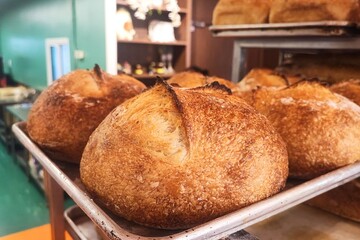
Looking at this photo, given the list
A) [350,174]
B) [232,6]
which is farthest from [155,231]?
[232,6]

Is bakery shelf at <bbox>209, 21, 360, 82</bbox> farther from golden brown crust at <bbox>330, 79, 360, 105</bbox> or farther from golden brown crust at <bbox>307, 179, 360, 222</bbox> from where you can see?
golden brown crust at <bbox>307, 179, 360, 222</bbox>

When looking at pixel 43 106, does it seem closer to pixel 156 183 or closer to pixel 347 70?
pixel 156 183

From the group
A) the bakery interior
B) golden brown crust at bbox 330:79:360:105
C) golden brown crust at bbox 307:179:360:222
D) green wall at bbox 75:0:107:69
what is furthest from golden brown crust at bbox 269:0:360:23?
green wall at bbox 75:0:107:69

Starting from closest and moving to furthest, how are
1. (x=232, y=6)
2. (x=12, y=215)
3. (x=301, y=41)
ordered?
1. (x=301, y=41)
2. (x=232, y=6)
3. (x=12, y=215)

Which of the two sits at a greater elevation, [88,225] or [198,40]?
[198,40]

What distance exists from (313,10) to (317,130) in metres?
0.68

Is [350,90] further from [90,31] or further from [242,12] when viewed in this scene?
[90,31]

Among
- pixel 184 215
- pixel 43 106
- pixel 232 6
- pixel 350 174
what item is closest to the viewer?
pixel 184 215

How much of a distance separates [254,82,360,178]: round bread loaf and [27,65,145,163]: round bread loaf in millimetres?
393

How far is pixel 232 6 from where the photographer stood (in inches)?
61.9

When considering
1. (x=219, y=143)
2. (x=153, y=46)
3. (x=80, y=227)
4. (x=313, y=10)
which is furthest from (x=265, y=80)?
(x=153, y=46)

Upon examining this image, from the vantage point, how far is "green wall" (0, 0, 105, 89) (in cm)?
313

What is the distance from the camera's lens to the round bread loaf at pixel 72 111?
771mm

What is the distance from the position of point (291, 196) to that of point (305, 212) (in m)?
0.51
